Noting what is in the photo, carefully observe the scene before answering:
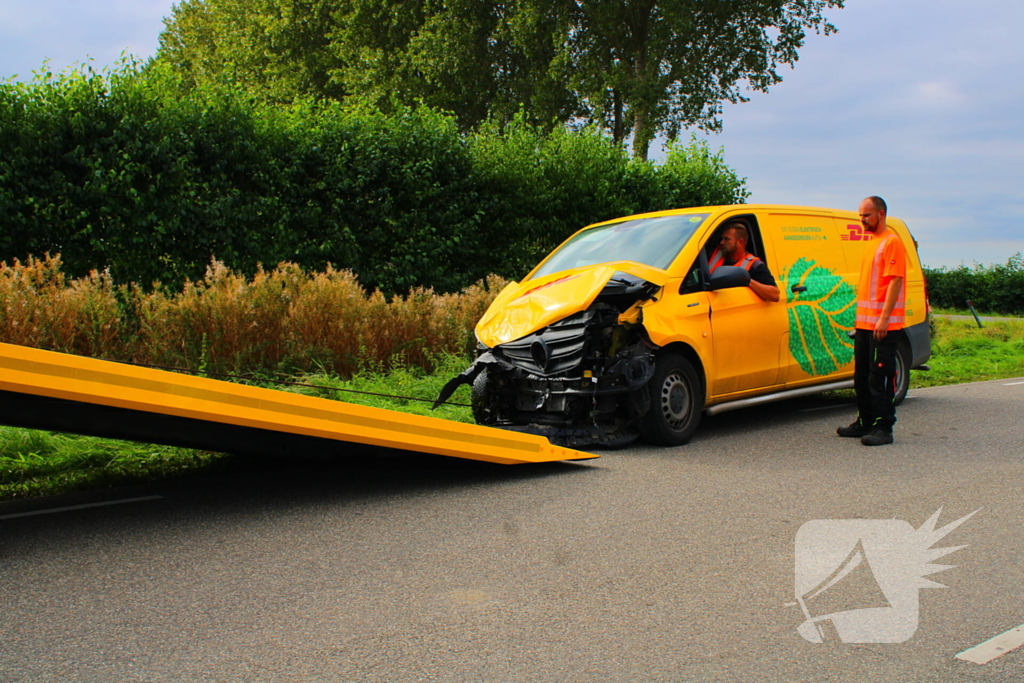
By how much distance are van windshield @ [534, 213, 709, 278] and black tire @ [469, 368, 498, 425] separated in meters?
1.39

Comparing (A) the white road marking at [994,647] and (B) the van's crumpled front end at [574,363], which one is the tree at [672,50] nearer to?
(B) the van's crumpled front end at [574,363]

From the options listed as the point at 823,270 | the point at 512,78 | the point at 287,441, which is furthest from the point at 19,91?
the point at 512,78

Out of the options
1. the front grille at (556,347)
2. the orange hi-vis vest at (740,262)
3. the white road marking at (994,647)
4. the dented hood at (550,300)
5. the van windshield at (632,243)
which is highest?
the van windshield at (632,243)

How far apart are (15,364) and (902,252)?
6.36 metres

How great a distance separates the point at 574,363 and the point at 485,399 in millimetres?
905

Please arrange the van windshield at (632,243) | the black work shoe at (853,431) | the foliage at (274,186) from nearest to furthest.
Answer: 1. the black work shoe at (853,431)
2. the van windshield at (632,243)
3. the foliage at (274,186)

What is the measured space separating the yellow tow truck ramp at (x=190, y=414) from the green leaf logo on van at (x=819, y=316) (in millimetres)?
3836

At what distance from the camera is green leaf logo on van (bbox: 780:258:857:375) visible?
838 centimetres

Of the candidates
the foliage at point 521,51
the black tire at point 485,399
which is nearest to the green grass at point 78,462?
the black tire at point 485,399

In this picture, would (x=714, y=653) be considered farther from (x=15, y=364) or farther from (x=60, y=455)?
(x=60, y=455)

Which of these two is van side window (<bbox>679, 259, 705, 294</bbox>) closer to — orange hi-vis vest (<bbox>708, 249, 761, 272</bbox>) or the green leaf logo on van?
orange hi-vis vest (<bbox>708, 249, 761, 272</bbox>)

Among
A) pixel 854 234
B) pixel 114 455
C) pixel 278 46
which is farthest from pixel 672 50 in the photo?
pixel 114 455

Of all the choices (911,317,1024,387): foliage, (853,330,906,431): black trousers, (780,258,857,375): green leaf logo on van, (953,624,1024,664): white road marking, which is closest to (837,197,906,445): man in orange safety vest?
(853,330,906,431): black trousers

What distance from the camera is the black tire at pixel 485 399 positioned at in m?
7.27
